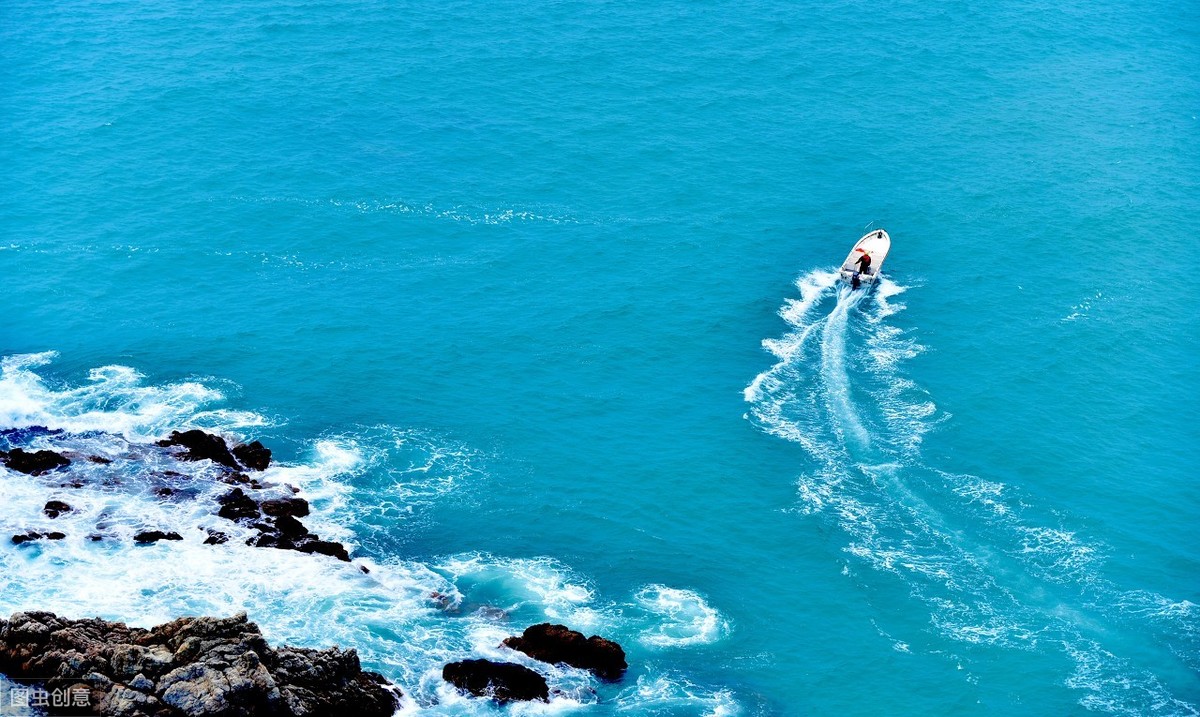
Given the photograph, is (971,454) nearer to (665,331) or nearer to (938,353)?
(938,353)

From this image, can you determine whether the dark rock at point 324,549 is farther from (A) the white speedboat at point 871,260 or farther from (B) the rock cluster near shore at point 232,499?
(A) the white speedboat at point 871,260

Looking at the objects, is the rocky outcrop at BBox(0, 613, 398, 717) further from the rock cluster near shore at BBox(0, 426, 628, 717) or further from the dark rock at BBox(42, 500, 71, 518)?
the dark rock at BBox(42, 500, 71, 518)

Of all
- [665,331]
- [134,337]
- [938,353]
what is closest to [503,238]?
[665,331]

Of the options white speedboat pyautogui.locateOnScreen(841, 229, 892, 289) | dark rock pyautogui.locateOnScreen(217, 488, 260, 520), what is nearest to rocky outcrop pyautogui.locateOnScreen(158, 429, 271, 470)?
dark rock pyautogui.locateOnScreen(217, 488, 260, 520)

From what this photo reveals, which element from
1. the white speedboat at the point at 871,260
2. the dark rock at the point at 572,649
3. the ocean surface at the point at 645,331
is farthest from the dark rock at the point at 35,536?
the white speedboat at the point at 871,260

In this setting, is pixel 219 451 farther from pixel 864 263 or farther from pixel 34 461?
pixel 864 263

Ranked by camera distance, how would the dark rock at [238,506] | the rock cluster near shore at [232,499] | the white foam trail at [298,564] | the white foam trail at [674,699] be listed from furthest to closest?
the dark rock at [238,506] < the rock cluster near shore at [232,499] < the white foam trail at [298,564] < the white foam trail at [674,699]

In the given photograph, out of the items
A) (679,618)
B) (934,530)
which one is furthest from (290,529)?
(934,530)
